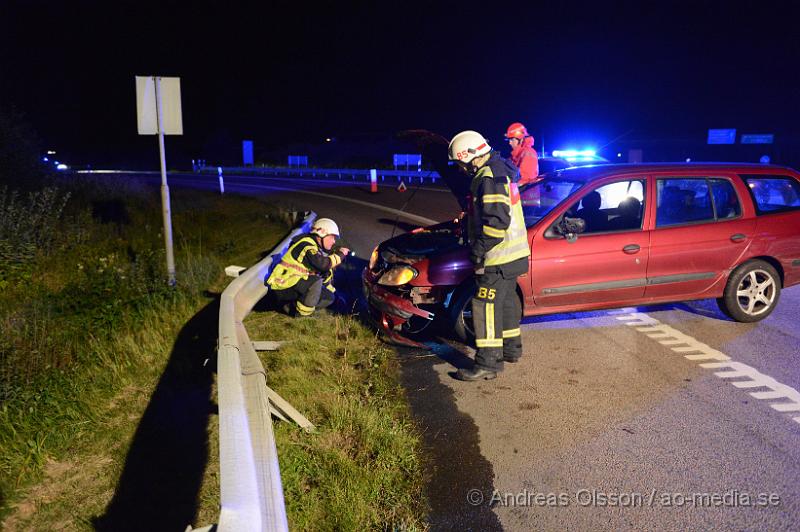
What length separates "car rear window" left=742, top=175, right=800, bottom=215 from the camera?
6.42m

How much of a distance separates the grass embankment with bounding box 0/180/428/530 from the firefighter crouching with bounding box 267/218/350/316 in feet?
1.06

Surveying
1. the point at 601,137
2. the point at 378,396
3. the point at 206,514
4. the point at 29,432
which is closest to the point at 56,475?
the point at 29,432

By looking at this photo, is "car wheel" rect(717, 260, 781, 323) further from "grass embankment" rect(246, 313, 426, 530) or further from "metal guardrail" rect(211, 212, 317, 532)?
"metal guardrail" rect(211, 212, 317, 532)

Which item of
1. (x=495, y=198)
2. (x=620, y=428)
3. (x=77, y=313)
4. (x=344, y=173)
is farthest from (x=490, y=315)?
(x=344, y=173)

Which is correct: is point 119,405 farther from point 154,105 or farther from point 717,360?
point 717,360

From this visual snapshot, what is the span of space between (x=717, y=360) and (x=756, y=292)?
1368 millimetres

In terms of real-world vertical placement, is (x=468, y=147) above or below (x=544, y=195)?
above

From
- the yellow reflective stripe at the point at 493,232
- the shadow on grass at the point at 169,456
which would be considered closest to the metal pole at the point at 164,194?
the shadow on grass at the point at 169,456

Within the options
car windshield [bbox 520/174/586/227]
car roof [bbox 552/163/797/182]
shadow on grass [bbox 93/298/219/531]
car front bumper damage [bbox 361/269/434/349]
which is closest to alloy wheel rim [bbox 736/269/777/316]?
car roof [bbox 552/163/797/182]

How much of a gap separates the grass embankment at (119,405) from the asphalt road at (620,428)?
425mm

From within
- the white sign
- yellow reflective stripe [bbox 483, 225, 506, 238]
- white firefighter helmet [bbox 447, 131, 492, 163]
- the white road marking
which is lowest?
the white road marking

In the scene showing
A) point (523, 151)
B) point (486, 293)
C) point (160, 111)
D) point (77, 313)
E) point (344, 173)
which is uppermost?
point (344, 173)

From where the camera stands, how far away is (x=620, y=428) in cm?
414

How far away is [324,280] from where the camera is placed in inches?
273
